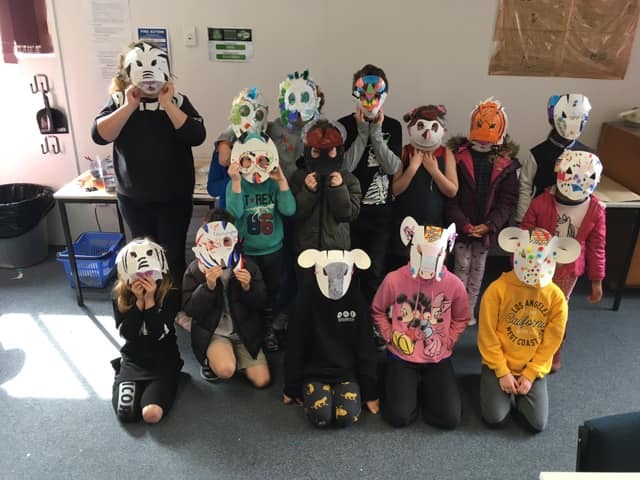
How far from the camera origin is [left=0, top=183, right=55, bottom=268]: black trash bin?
3.44 metres

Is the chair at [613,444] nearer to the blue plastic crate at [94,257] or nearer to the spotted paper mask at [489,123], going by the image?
the spotted paper mask at [489,123]

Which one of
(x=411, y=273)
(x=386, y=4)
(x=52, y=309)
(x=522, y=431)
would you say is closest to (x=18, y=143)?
(x=52, y=309)

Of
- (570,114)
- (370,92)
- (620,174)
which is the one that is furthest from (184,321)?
(620,174)

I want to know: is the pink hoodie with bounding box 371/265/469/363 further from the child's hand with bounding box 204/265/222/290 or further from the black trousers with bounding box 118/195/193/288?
the black trousers with bounding box 118/195/193/288

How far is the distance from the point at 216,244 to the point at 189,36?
1.55m

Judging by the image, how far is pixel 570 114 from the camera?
260cm

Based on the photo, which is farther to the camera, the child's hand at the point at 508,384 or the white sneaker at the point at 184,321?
the white sneaker at the point at 184,321

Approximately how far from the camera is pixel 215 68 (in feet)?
11.1

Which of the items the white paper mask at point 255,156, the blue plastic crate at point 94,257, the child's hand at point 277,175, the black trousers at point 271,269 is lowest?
the blue plastic crate at point 94,257

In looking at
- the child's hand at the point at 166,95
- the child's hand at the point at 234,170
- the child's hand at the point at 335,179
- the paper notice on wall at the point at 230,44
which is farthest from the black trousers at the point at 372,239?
the paper notice on wall at the point at 230,44

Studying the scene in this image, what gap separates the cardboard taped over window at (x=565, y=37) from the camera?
324 centimetres

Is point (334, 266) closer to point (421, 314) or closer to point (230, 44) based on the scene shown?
point (421, 314)

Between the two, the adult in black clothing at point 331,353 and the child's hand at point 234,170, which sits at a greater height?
the child's hand at point 234,170

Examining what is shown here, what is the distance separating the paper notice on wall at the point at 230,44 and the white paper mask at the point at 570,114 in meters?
1.74
